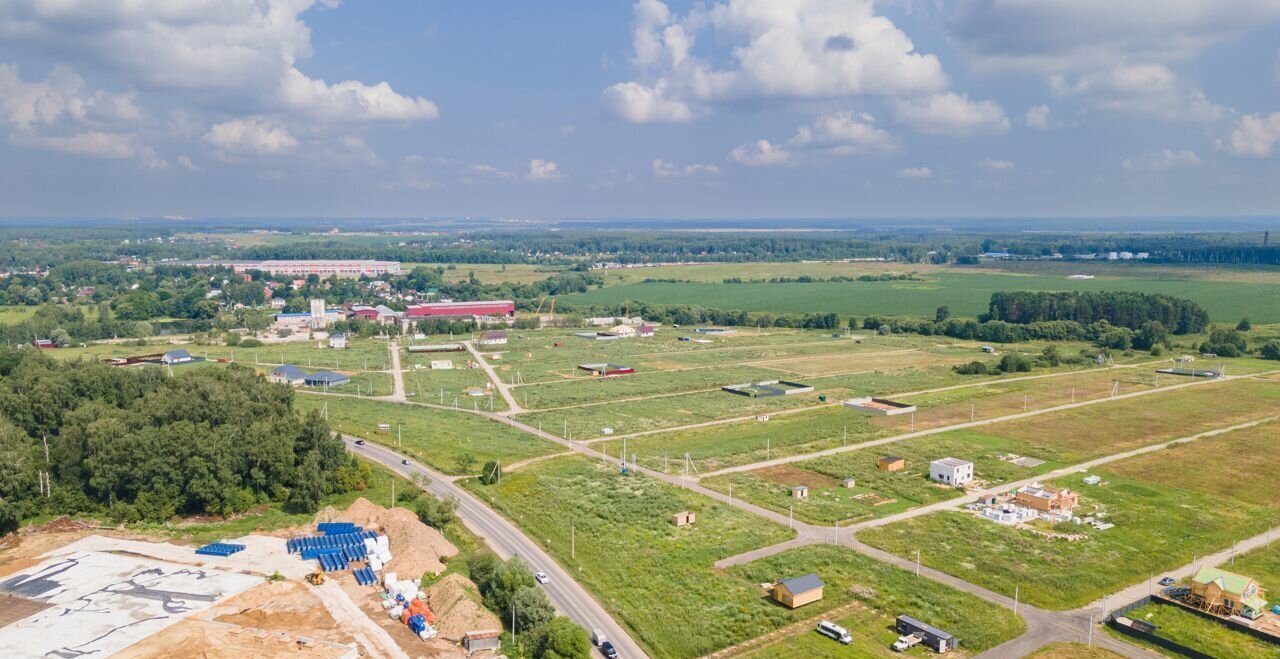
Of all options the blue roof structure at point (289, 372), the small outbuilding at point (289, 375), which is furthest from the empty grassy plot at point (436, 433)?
the blue roof structure at point (289, 372)

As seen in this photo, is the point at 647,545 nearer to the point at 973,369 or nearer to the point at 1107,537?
the point at 1107,537

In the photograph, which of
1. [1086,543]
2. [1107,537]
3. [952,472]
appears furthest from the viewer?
[952,472]

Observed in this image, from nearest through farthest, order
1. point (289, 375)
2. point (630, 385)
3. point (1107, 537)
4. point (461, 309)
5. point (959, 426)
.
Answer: point (1107, 537) < point (959, 426) < point (630, 385) < point (289, 375) < point (461, 309)

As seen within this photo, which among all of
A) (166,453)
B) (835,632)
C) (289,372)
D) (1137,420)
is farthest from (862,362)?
(166,453)

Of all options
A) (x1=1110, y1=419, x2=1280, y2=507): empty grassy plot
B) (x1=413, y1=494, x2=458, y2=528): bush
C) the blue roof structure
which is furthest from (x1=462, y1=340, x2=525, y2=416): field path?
(x1=1110, y1=419, x2=1280, y2=507): empty grassy plot

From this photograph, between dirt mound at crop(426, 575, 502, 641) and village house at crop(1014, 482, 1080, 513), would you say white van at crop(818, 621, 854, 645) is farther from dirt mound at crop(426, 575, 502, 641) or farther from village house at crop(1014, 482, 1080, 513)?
village house at crop(1014, 482, 1080, 513)

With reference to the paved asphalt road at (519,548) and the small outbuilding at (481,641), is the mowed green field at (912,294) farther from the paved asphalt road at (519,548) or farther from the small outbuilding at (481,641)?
the small outbuilding at (481,641)
